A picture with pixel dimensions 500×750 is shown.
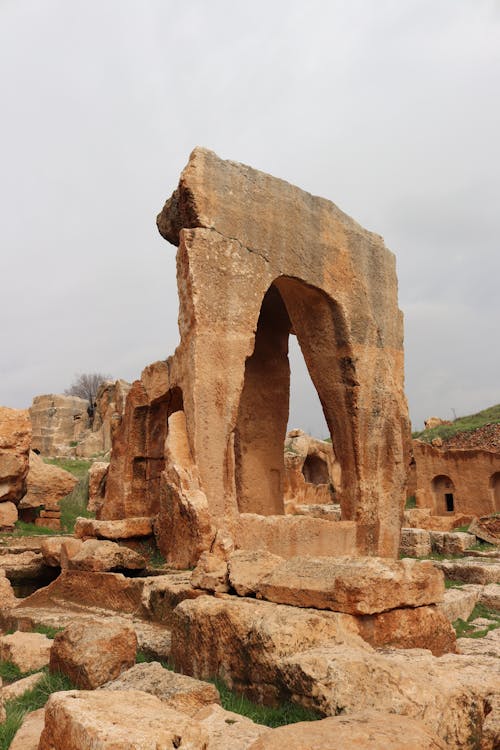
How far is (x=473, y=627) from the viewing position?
5.31 metres

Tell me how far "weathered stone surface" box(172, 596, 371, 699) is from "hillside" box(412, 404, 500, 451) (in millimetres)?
21195

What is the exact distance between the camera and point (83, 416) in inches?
1242

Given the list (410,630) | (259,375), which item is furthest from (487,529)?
(410,630)

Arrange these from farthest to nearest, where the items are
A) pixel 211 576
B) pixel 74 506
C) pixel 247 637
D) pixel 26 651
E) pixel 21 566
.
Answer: pixel 74 506 < pixel 21 566 < pixel 211 576 < pixel 26 651 < pixel 247 637

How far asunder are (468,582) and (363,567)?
4.53m

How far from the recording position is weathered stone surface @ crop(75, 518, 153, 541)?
22.4 ft

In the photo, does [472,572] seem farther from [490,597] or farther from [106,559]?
[106,559]

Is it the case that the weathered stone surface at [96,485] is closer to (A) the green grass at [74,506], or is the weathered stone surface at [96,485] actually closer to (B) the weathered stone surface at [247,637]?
(A) the green grass at [74,506]

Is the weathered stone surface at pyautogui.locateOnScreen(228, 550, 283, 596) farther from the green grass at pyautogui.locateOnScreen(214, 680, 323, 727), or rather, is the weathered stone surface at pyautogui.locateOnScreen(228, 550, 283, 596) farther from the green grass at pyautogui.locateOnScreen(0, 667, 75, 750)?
the green grass at pyautogui.locateOnScreen(0, 667, 75, 750)

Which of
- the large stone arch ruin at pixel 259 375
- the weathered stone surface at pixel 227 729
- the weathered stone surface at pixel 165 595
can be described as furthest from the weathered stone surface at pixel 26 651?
the large stone arch ruin at pixel 259 375

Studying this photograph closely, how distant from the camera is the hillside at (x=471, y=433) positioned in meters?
24.1

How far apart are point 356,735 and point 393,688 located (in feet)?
1.89

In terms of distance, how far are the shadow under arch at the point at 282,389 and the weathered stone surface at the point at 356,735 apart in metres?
6.19

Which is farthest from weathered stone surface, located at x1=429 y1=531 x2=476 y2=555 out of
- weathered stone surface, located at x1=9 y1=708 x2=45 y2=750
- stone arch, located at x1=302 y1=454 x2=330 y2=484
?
stone arch, located at x1=302 y1=454 x2=330 y2=484
